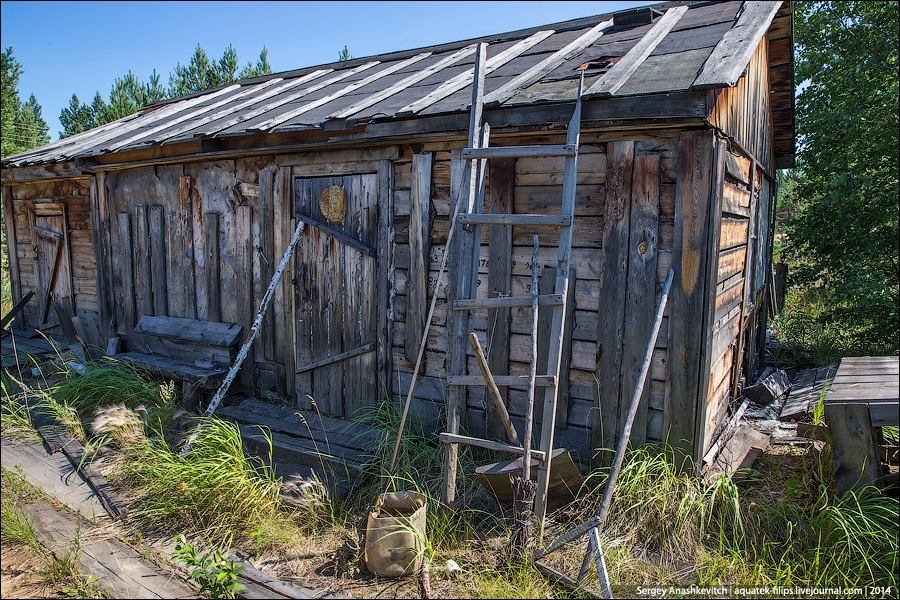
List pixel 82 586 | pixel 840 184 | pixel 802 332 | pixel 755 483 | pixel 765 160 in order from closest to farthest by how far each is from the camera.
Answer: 1. pixel 82 586
2. pixel 755 483
3. pixel 765 160
4. pixel 840 184
5. pixel 802 332

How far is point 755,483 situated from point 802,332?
579 cm

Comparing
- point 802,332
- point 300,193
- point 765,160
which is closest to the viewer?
point 300,193

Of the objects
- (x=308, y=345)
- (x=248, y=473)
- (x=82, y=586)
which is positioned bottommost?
(x=82, y=586)

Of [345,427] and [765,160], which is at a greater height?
[765,160]

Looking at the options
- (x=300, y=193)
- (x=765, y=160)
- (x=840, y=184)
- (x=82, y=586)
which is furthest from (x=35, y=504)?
(x=840, y=184)

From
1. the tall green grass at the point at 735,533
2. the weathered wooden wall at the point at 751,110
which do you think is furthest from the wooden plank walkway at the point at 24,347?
the weathered wooden wall at the point at 751,110

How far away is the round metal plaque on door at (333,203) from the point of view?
538 cm

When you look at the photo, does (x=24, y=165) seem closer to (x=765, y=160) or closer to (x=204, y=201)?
(x=204, y=201)

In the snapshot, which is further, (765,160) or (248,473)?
(765,160)

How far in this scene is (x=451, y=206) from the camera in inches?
182

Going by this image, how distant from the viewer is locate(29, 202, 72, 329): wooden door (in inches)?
330

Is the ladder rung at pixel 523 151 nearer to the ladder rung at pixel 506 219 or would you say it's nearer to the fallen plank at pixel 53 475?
the ladder rung at pixel 506 219

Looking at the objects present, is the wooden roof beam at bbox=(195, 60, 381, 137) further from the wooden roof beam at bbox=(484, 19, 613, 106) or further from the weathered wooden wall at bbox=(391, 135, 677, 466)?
the wooden roof beam at bbox=(484, 19, 613, 106)

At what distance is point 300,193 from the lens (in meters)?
5.68
